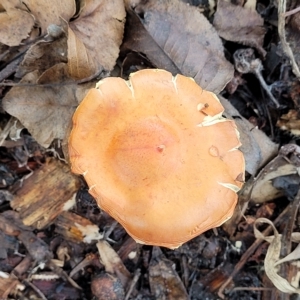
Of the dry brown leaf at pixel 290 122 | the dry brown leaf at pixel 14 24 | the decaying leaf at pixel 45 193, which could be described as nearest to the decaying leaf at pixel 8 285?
the decaying leaf at pixel 45 193

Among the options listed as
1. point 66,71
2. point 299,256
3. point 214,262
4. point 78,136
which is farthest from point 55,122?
point 299,256

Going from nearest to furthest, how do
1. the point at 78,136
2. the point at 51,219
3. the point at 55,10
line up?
the point at 78,136 → the point at 55,10 → the point at 51,219

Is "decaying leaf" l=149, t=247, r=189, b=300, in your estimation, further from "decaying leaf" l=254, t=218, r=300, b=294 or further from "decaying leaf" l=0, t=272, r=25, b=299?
"decaying leaf" l=0, t=272, r=25, b=299

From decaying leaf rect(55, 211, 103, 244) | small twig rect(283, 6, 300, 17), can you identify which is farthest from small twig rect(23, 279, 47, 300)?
small twig rect(283, 6, 300, 17)

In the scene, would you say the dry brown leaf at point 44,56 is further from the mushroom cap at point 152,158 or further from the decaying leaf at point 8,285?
the decaying leaf at point 8,285

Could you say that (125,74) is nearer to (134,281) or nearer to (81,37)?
(81,37)

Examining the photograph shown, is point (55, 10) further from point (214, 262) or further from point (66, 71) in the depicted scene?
point (214, 262)
